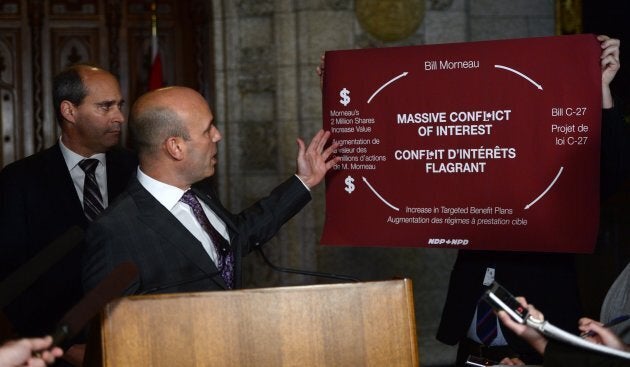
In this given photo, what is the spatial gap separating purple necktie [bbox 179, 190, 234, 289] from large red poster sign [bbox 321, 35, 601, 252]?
0.54 meters

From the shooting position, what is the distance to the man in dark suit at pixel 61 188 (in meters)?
3.19

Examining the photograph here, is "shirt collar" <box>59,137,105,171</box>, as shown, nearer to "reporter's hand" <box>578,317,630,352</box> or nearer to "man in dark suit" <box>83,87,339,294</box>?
"man in dark suit" <box>83,87,339,294</box>

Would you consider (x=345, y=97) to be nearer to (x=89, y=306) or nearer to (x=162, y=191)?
(x=162, y=191)

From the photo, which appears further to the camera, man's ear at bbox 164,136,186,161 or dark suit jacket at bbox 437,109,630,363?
dark suit jacket at bbox 437,109,630,363

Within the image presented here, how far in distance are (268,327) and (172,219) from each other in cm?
66

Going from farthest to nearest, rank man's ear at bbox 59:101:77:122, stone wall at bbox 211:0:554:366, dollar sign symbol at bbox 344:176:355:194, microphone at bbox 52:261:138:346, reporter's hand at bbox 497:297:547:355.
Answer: stone wall at bbox 211:0:554:366
man's ear at bbox 59:101:77:122
dollar sign symbol at bbox 344:176:355:194
reporter's hand at bbox 497:297:547:355
microphone at bbox 52:261:138:346

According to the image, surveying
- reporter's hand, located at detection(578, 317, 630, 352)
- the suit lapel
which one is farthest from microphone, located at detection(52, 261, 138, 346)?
reporter's hand, located at detection(578, 317, 630, 352)

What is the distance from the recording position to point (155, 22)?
19.0 feet

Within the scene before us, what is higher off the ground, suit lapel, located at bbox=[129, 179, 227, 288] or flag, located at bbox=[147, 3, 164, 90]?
flag, located at bbox=[147, 3, 164, 90]

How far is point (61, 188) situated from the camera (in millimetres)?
3320

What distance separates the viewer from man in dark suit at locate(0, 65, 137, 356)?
3193 mm

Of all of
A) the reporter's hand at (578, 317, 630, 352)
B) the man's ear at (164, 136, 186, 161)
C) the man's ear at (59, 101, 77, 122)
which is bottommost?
the reporter's hand at (578, 317, 630, 352)

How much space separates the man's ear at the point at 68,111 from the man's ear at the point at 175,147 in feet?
2.90

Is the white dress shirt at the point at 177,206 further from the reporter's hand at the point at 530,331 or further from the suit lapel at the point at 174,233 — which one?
the reporter's hand at the point at 530,331
